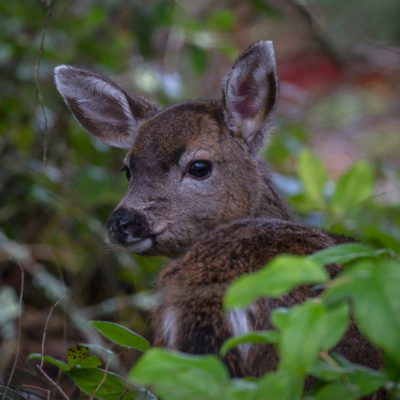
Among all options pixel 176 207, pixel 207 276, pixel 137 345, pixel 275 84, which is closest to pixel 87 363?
pixel 137 345

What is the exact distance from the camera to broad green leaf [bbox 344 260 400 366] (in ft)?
5.08

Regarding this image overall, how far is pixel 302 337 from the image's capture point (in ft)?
5.27

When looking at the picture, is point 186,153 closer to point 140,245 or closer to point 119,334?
point 140,245

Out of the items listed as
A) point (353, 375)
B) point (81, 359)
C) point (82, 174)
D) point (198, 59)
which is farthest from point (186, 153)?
point (353, 375)

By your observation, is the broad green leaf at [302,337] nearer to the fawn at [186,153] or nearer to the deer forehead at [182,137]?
the fawn at [186,153]

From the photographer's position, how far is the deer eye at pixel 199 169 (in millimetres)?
4125

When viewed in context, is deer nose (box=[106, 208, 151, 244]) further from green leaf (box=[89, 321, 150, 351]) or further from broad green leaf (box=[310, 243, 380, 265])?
broad green leaf (box=[310, 243, 380, 265])

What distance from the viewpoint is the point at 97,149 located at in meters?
6.21

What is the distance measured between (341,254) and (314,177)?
11.1 feet

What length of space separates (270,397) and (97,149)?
4.81 metres

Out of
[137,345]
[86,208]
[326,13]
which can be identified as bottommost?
[86,208]

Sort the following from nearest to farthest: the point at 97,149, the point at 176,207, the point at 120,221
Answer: the point at 120,221 → the point at 176,207 → the point at 97,149

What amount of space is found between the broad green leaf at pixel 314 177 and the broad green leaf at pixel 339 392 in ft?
11.4

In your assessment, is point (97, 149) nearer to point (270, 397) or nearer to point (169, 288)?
point (169, 288)
